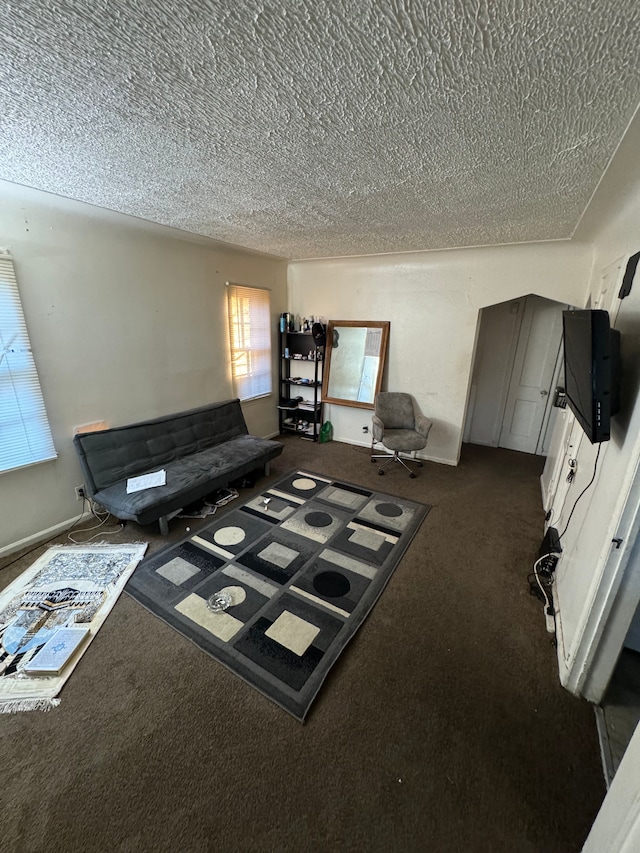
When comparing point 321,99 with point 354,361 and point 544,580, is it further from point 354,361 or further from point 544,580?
point 354,361

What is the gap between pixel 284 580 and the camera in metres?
2.29

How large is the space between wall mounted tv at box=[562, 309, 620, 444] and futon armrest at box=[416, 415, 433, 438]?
2247mm

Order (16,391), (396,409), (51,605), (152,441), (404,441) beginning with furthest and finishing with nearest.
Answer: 1. (396,409)
2. (404,441)
3. (152,441)
4. (16,391)
5. (51,605)

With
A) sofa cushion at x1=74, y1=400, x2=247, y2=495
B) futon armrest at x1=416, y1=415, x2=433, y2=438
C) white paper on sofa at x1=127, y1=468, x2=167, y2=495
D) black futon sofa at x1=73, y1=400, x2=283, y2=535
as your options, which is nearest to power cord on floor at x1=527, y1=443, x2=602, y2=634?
futon armrest at x1=416, y1=415, x2=433, y2=438

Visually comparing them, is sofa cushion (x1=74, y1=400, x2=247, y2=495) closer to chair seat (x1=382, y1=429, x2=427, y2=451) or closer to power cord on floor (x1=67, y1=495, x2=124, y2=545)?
power cord on floor (x1=67, y1=495, x2=124, y2=545)

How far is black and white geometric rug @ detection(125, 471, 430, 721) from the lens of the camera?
1765 mm

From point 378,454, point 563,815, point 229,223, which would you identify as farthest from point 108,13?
point 378,454

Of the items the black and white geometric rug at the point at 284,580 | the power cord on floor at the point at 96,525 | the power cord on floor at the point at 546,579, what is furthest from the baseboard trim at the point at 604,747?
the power cord on floor at the point at 96,525

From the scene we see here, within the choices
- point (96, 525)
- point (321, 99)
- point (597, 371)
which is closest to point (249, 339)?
point (96, 525)

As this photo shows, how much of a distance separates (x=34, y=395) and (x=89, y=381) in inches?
16.2

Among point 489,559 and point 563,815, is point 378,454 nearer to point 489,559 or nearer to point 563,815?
A: point 489,559

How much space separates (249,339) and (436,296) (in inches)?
93.9

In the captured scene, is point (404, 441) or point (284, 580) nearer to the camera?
point (284, 580)

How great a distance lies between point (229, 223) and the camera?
2908 millimetres
